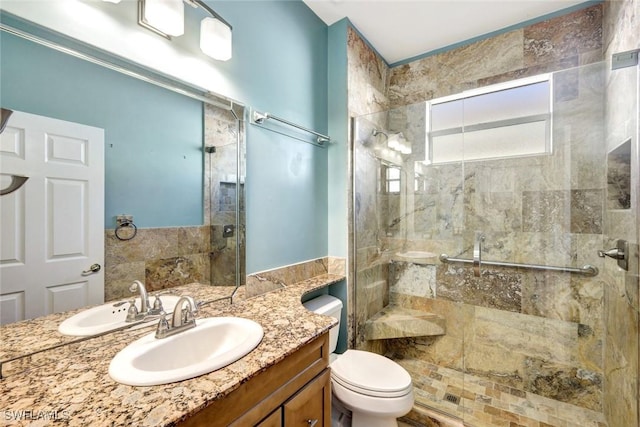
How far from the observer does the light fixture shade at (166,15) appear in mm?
1058

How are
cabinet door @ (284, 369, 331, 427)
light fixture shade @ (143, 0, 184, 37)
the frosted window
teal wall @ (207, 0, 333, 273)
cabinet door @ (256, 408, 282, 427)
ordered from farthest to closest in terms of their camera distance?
1. the frosted window
2. teal wall @ (207, 0, 333, 273)
3. light fixture shade @ (143, 0, 184, 37)
4. cabinet door @ (284, 369, 331, 427)
5. cabinet door @ (256, 408, 282, 427)

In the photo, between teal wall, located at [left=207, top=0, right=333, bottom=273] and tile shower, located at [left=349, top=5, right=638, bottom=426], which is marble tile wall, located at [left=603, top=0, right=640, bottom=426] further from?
teal wall, located at [left=207, top=0, right=333, bottom=273]

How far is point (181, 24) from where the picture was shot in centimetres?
114

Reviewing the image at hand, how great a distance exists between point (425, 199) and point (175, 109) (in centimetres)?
187

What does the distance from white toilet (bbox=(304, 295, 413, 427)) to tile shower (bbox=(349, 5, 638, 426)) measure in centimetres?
45

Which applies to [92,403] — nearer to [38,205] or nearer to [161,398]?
[161,398]

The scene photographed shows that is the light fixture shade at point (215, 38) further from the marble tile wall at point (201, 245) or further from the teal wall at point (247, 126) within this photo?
the marble tile wall at point (201, 245)

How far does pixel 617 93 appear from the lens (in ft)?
4.96

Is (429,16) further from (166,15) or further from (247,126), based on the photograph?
(166,15)

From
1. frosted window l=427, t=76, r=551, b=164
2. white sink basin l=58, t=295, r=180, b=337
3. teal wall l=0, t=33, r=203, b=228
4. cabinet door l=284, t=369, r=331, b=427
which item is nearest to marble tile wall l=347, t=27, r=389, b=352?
frosted window l=427, t=76, r=551, b=164

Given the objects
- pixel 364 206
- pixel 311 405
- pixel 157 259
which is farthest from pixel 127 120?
pixel 364 206

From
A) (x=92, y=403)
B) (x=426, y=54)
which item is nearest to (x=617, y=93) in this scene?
(x=426, y=54)

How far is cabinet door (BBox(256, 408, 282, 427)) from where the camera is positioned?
2.75ft

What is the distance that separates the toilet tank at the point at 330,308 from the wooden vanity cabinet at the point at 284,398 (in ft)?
1.93
